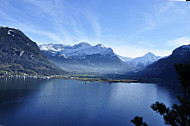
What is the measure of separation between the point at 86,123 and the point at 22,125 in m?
22.5

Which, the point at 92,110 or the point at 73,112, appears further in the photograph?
the point at 92,110

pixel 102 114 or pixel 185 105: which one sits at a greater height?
pixel 185 105

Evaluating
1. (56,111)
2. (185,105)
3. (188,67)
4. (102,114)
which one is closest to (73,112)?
(56,111)

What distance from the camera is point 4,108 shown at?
6900cm

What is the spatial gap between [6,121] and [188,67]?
61229mm

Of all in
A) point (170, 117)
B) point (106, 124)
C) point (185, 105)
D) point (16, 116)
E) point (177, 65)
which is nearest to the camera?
point (177, 65)

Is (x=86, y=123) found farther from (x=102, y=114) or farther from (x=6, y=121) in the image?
(x=6, y=121)

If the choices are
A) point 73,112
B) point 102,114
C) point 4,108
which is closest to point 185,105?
point 102,114

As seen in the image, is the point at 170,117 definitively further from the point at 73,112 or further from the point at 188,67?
the point at 73,112

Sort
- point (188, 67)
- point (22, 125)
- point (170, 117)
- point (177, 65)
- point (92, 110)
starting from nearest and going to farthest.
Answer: point (188, 67), point (177, 65), point (170, 117), point (22, 125), point (92, 110)

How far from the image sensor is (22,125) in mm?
50375

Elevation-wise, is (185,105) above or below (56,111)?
above

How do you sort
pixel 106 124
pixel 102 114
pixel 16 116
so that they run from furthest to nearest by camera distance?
pixel 102 114 < pixel 16 116 < pixel 106 124

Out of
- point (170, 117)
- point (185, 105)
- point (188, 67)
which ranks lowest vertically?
point (170, 117)
